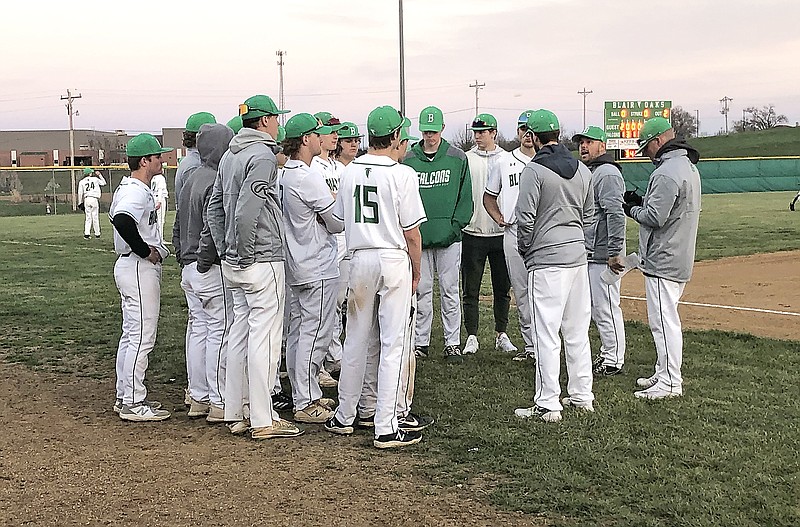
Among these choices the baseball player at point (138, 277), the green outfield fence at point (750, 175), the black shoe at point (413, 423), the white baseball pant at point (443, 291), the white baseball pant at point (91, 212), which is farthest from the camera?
the green outfield fence at point (750, 175)

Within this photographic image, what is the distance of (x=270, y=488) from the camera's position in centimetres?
484

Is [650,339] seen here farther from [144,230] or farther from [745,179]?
[745,179]

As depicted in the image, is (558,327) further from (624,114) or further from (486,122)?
(624,114)

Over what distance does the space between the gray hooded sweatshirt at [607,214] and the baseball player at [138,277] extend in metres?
3.33

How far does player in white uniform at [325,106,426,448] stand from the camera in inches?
217

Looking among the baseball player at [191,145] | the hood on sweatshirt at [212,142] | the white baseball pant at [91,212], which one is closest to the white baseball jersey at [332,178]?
the baseball player at [191,145]

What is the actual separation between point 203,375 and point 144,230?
113 cm

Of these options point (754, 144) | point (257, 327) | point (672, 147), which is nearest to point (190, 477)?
point (257, 327)

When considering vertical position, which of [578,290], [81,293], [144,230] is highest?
[144,230]

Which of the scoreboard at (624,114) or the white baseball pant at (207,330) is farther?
the scoreboard at (624,114)

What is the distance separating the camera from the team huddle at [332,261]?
559cm

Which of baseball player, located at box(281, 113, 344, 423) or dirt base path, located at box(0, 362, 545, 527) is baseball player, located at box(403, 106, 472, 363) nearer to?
baseball player, located at box(281, 113, 344, 423)

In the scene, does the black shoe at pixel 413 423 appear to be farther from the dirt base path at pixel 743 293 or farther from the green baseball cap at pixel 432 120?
the dirt base path at pixel 743 293

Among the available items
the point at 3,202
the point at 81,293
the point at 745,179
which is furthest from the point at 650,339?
the point at 745,179
